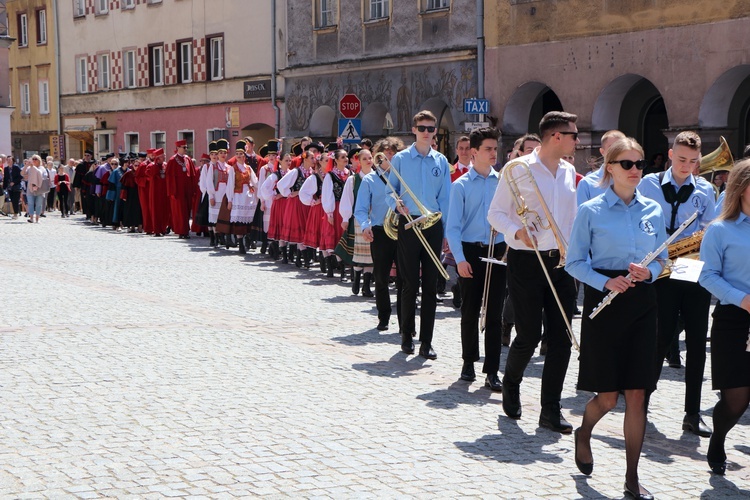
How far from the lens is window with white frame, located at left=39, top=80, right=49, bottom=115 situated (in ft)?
175

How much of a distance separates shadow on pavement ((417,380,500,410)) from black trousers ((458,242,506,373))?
0.21m

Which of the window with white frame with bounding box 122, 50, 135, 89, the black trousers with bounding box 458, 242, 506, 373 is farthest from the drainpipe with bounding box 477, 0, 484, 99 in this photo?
the window with white frame with bounding box 122, 50, 135, 89

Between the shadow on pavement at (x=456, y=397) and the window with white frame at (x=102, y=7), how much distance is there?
41562mm

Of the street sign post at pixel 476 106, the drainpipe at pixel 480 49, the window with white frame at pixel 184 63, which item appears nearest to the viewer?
the street sign post at pixel 476 106

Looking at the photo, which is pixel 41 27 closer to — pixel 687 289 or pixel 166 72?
pixel 166 72

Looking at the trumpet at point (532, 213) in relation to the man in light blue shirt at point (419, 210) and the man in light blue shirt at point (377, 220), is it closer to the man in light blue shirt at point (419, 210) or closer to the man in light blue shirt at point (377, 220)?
the man in light blue shirt at point (419, 210)

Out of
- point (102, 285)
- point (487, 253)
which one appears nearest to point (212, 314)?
point (102, 285)

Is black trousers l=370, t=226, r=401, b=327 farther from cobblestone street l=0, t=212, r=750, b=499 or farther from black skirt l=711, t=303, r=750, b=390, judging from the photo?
black skirt l=711, t=303, r=750, b=390

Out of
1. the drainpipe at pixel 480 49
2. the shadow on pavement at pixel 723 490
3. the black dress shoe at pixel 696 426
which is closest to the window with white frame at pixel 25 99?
the drainpipe at pixel 480 49

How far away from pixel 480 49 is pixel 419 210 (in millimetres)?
18774

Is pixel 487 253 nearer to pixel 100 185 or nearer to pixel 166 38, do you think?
pixel 100 185

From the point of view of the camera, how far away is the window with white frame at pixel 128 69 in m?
47.1

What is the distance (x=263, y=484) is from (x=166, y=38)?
3951cm

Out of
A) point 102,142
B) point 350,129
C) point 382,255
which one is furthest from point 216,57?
point 382,255
